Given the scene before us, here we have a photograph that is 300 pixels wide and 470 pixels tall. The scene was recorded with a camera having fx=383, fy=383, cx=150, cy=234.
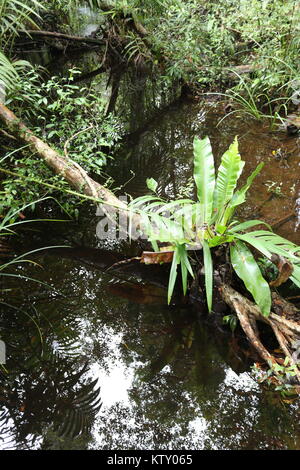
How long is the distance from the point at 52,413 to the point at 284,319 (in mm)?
1161

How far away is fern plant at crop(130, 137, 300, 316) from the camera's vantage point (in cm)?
190

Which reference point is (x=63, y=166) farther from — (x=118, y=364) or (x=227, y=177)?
(x=118, y=364)

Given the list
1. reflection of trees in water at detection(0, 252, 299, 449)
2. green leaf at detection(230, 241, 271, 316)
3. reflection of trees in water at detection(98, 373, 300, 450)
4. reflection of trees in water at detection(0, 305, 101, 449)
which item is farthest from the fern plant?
reflection of trees in water at detection(0, 305, 101, 449)

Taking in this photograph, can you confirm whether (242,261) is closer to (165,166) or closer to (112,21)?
(165,166)

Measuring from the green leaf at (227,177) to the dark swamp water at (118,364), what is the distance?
1.99ft

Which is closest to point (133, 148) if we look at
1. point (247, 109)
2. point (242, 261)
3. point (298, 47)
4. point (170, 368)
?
point (247, 109)

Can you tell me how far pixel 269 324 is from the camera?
190cm

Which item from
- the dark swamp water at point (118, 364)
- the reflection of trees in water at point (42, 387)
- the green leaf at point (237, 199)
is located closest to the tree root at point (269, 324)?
the dark swamp water at point (118, 364)

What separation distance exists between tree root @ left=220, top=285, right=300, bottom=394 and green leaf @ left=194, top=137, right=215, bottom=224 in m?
0.47

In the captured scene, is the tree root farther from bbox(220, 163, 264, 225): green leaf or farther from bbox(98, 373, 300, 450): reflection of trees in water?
bbox(220, 163, 264, 225): green leaf

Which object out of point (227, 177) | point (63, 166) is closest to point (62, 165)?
point (63, 166)

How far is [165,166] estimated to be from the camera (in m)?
3.67

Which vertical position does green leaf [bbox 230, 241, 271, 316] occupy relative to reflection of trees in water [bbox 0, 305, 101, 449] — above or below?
above

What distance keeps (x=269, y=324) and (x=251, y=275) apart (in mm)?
268
